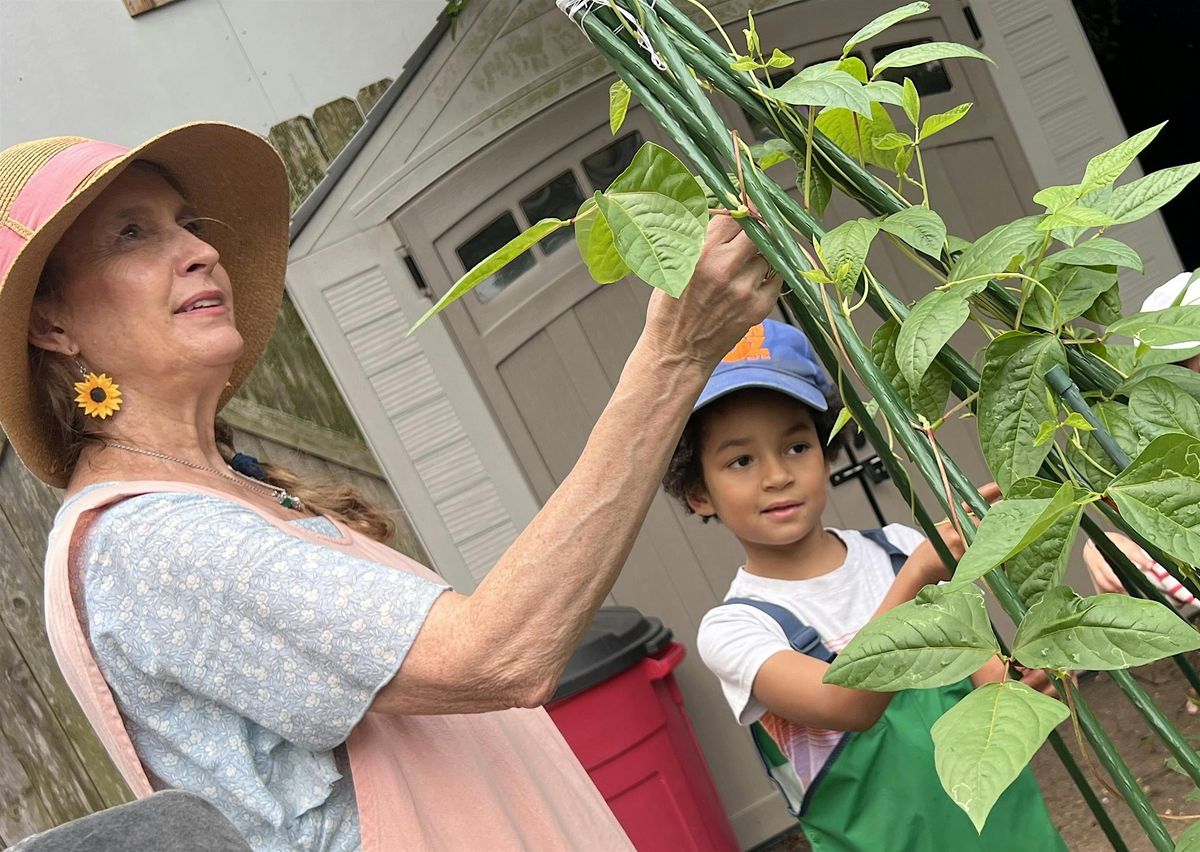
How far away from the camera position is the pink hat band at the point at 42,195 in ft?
4.95

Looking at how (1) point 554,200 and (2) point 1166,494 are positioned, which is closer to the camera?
(2) point 1166,494

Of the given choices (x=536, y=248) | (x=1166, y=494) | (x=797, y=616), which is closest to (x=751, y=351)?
(x=797, y=616)

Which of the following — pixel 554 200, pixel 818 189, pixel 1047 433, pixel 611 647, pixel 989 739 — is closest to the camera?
pixel 989 739

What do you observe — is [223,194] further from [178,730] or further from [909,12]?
[909,12]

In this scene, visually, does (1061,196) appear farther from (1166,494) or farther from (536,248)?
(536,248)

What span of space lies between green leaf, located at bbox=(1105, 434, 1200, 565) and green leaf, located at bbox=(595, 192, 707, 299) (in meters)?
0.32

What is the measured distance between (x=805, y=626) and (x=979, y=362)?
3.17 feet

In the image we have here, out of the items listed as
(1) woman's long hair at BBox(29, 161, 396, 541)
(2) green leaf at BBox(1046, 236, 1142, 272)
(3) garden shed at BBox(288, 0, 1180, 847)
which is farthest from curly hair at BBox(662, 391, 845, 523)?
(3) garden shed at BBox(288, 0, 1180, 847)

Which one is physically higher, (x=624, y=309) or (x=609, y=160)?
(x=609, y=160)

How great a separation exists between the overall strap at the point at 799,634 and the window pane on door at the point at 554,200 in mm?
2338

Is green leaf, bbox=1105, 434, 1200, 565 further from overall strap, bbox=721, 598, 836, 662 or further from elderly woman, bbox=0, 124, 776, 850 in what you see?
overall strap, bbox=721, 598, 836, 662

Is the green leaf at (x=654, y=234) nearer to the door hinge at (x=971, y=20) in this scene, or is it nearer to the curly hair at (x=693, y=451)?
the curly hair at (x=693, y=451)

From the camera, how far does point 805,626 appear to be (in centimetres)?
197

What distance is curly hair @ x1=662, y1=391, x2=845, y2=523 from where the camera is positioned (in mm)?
2119
